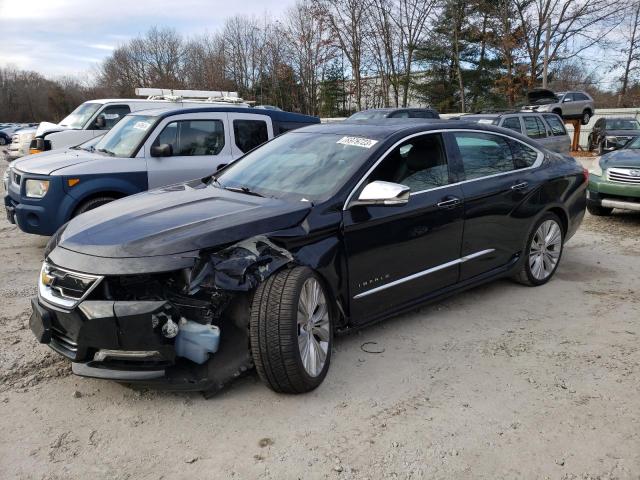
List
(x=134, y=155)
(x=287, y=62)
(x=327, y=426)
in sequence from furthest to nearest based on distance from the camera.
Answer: (x=287, y=62) < (x=134, y=155) < (x=327, y=426)

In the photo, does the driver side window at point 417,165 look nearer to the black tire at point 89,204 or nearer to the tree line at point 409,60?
the black tire at point 89,204

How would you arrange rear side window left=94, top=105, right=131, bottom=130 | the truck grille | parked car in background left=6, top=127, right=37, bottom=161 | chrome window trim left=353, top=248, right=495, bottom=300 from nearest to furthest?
chrome window trim left=353, top=248, right=495, bottom=300, the truck grille, rear side window left=94, top=105, right=131, bottom=130, parked car in background left=6, top=127, right=37, bottom=161

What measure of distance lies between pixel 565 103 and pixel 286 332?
25570 millimetres

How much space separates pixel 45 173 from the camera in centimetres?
583

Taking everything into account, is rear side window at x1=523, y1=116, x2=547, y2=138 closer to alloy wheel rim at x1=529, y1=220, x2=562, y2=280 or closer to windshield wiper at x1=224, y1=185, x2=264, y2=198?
alloy wheel rim at x1=529, y1=220, x2=562, y2=280

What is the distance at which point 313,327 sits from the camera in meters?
3.19

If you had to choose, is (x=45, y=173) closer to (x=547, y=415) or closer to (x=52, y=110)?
(x=547, y=415)

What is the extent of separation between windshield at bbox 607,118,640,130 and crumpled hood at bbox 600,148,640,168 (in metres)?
14.6

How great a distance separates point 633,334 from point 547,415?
5.36 ft

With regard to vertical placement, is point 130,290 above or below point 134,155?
below

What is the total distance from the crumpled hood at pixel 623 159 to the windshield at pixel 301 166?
19.6ft

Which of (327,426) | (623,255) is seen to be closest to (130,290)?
(327,426)

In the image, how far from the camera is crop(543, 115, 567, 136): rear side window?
12.9 m

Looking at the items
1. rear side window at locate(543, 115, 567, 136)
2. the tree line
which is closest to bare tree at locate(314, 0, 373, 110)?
the tree line
